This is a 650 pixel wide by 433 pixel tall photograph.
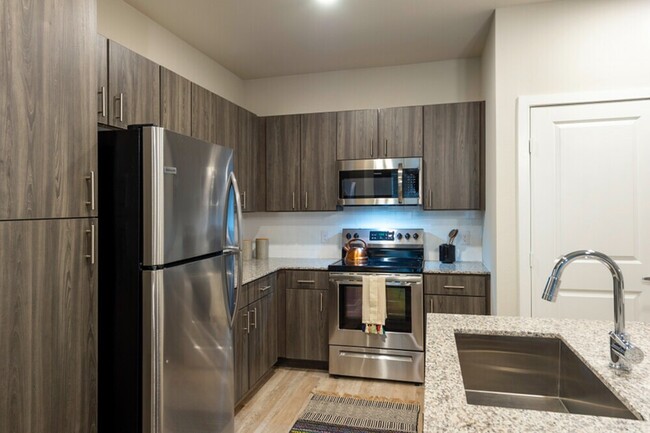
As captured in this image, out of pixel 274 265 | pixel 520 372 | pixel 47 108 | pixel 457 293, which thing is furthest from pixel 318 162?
pixel 520 372

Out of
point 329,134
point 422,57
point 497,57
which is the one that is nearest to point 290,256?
point 329,134

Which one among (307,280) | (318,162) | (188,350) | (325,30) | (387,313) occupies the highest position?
(325,30)

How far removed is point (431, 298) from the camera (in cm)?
310

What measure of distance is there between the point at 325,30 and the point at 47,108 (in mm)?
2107

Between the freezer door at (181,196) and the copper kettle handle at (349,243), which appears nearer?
the freezer door at (181,196)

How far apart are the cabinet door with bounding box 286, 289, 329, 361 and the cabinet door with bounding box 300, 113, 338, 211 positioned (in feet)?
2.62

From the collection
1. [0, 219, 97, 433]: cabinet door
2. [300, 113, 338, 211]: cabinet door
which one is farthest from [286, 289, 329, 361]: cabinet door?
[0, 219, 97, 433]: cabinet door

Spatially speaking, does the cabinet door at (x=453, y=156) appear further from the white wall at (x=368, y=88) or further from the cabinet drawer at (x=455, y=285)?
the cabinet drawer at (x=455, y=285)

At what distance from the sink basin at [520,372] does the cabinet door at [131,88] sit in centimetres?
192

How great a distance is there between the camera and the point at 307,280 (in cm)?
337

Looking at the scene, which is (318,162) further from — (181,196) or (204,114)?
(181,196)

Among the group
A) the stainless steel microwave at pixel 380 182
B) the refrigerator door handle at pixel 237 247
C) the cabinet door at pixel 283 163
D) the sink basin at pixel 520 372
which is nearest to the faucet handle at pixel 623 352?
the sink basin at pixel 520 372

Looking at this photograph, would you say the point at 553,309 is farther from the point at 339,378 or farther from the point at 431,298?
the point at 339,378

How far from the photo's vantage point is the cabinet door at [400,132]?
3.41 m
